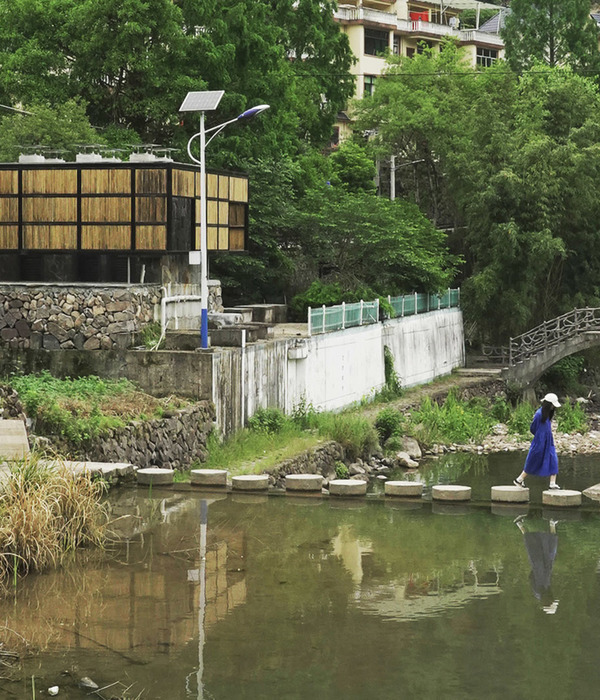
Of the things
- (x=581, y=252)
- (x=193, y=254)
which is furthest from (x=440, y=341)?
(x=193, y=254)

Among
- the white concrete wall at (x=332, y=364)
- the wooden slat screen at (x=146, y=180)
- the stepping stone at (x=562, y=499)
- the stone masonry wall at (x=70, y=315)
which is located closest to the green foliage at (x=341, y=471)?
the white concrete wall at (x=332, y=364)

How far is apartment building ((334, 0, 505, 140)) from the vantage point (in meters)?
77.1

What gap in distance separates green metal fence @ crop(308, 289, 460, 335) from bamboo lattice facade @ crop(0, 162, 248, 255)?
196 inches

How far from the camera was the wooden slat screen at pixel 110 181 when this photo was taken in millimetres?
30312

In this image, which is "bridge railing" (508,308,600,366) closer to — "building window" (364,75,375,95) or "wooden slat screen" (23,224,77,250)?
"wooden slat screen" (23,224,77,250)

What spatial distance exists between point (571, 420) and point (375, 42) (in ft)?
141

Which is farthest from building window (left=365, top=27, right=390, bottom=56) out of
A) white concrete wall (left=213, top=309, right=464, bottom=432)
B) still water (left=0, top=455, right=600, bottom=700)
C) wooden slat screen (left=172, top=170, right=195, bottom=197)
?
still water (left=0, top=455, right=600, bottom=700)

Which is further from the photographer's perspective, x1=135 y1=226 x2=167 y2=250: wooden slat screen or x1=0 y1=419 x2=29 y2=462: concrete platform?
x1=135 y1=226 x2=167 y2=250: wooden slat screen

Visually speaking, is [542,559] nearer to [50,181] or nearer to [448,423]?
[50,181]

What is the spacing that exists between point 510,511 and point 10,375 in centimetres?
1339

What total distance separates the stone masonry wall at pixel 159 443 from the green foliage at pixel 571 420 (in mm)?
16577

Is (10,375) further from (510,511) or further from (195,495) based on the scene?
(510,511)

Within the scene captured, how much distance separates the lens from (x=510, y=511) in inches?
776

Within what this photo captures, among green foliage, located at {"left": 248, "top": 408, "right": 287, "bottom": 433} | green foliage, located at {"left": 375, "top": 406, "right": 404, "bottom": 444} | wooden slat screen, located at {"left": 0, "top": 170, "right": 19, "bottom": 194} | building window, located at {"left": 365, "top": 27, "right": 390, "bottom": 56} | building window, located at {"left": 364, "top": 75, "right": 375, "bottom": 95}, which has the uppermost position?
building window, located at {"left": 365, "top": 27, "right": 390, "bottom": 56}
